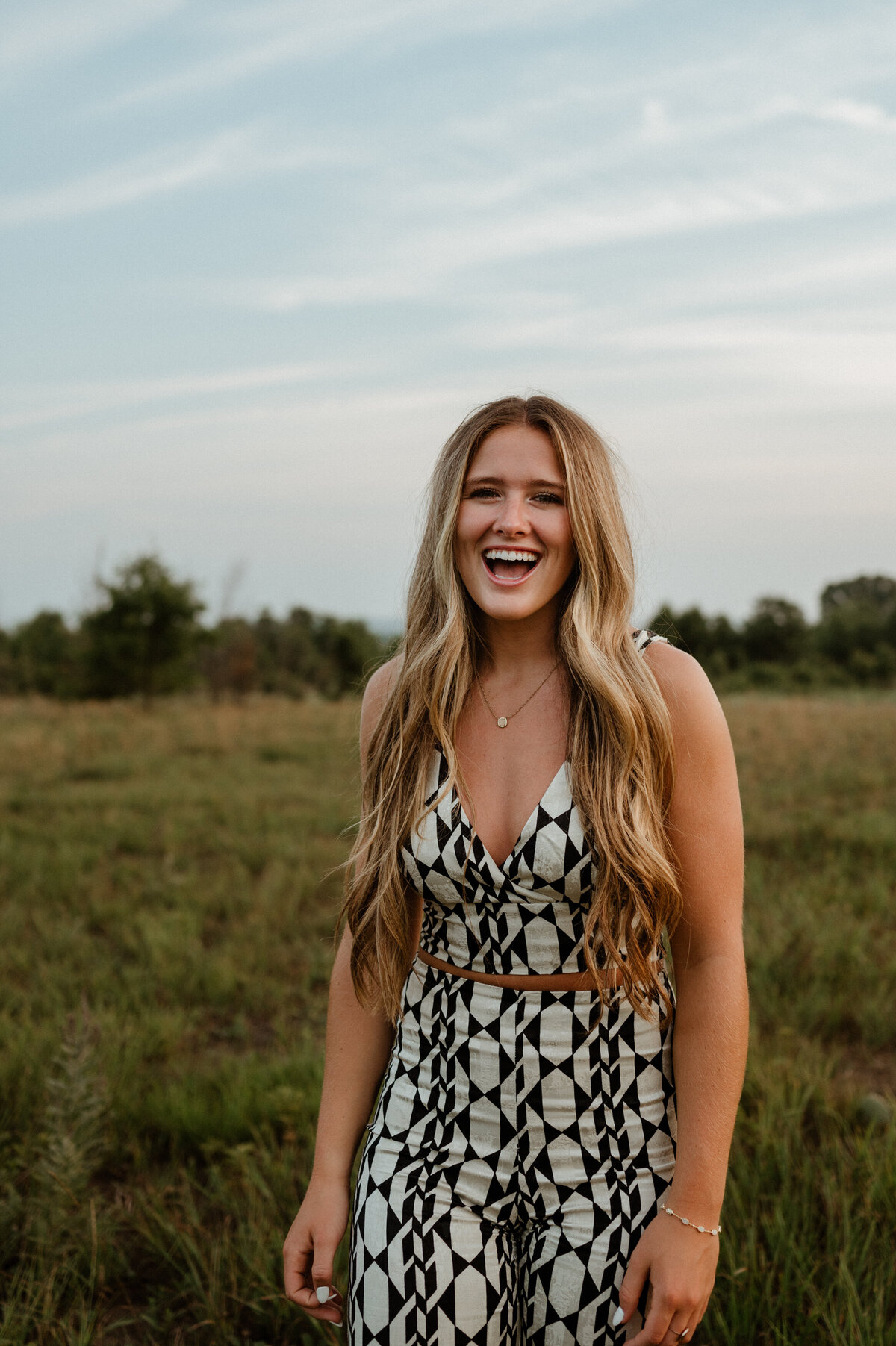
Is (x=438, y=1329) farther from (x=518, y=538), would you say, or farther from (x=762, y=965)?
(x=762, y=965)

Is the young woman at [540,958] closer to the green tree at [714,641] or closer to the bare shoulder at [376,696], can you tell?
the bare shoulder at [376,696]

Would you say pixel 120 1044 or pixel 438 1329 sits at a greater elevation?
pixel 438 1329

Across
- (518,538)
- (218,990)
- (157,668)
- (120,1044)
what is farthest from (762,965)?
(157,668)

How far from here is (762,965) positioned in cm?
442

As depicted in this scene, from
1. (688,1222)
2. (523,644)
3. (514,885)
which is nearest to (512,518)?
(523,644)

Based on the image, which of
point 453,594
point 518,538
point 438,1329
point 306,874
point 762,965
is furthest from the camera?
point 306,874

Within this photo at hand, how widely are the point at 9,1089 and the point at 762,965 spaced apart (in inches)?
122

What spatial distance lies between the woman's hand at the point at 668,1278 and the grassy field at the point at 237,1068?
0.76 meters

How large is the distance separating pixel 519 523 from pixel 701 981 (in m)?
0.83

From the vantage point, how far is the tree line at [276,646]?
2133 centimetres

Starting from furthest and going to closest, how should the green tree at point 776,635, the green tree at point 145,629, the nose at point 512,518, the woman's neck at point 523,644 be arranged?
the green tree at point 776,635 < the green tree at point 145,629 < the woman's neck at point 523,644 < the nose at point 512,518

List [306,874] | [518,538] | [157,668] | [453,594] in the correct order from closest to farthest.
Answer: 1. [518,538]
2. [453,594]
3. [306,874]
4. [157,668]

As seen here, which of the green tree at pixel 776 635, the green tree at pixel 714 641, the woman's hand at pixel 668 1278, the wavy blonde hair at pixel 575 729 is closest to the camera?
the woman's hand at pixel 668 1278

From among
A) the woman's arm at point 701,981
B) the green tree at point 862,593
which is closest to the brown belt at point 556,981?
the woman's arm at point 701,981
